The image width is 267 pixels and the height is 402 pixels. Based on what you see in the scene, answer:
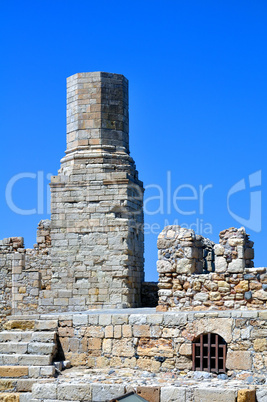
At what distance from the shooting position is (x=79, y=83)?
17.3m

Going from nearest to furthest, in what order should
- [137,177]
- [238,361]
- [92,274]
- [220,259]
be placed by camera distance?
[238,361]
[220,259]
[92,274]
[137,177]

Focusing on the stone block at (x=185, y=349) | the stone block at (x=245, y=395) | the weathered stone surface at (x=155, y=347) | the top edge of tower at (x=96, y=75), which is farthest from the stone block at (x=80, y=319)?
the top edge of tower at (x=96, y=75)

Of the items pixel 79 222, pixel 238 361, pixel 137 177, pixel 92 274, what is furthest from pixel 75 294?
pixel 238 361

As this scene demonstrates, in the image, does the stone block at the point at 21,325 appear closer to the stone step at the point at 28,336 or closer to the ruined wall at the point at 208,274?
the stone step at the point at 28,336

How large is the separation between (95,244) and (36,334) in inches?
163

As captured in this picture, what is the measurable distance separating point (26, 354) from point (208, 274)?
3.41m

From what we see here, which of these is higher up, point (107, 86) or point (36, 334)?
point (107, 86)

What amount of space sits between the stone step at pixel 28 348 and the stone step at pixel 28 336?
0.14 m

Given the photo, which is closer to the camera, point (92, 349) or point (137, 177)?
point (92, 349)

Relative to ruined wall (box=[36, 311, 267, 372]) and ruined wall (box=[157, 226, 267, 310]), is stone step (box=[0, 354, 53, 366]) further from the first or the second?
ruined wall (box=[157, 226, 267, 310])

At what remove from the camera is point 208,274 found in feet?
41.4

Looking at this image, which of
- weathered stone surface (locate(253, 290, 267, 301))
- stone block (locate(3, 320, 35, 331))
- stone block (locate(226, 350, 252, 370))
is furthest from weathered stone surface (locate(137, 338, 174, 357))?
stone block (locate(3, 320, 35, 331))

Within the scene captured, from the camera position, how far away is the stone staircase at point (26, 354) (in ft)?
39.3

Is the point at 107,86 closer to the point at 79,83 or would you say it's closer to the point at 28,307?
the point at 79,83
